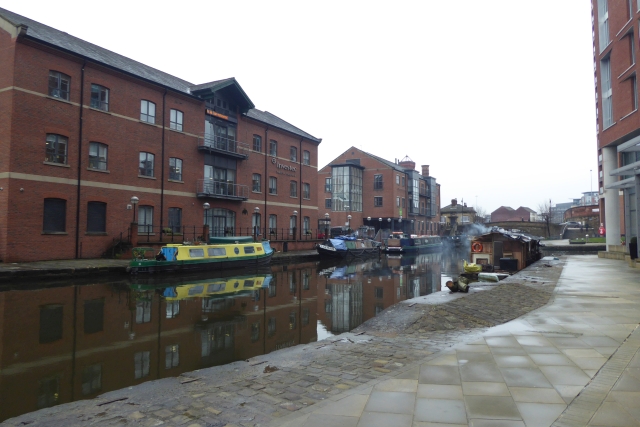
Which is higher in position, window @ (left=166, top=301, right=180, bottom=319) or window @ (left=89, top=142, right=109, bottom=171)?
window @ (left=89, top=142, right=109, bottom=171)

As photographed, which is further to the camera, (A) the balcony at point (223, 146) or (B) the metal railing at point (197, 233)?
(A) the balcony at point (223, 146)

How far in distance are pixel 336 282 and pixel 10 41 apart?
1994 centimetres

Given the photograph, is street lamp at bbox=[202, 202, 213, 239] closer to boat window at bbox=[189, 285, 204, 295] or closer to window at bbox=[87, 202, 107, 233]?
window at bbox=[87, 202, 107, 233]

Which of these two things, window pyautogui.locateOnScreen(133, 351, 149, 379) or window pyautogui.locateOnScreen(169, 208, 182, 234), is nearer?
window pyautogui.locateOnScreen(133, 351, 149, 379)

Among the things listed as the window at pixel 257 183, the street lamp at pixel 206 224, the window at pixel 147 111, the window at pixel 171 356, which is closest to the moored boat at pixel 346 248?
the window at pixel 257 183

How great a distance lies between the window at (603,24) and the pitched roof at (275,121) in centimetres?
2459

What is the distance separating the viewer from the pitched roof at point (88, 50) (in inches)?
862

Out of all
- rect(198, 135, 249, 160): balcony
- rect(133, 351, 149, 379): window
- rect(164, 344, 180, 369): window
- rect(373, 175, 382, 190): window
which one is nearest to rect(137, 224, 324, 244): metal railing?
rect(198, 135, 249, 160): balcony

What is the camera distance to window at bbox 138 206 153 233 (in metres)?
26.1

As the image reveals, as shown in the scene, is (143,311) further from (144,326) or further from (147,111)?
(147,111)

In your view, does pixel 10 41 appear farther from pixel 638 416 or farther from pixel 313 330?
pixel 638 416

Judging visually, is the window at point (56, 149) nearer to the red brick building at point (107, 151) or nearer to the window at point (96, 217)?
the red brick building at point (107, 151)

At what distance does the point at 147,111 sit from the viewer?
27.2 m

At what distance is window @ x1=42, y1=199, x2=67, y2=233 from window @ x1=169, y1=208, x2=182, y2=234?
22.7 feet
